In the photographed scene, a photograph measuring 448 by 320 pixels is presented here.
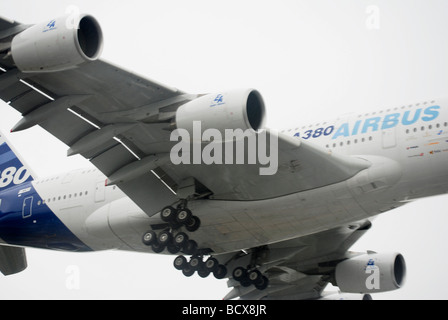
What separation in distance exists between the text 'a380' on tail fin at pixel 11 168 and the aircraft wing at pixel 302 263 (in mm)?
7987

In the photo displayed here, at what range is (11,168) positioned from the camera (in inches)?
1136

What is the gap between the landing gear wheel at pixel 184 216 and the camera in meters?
23.2

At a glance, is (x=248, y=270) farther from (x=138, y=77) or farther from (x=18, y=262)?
(x=138, y=77)

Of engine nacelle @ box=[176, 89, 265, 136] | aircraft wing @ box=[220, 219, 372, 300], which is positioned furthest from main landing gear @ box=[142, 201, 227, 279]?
engine nacelle @ box=[176, 89, 265, 136]

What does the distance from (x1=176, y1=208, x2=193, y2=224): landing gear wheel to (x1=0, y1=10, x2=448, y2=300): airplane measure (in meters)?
0.04

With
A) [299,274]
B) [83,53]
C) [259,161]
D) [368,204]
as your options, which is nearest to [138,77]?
[83,53]

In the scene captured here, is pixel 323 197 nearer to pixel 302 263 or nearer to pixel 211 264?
pixel 211 264

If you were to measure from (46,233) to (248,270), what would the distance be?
735cm

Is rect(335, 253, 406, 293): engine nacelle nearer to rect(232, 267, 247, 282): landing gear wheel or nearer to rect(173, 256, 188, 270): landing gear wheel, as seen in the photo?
rect(232, 267, 247, 282): landing gear wheel

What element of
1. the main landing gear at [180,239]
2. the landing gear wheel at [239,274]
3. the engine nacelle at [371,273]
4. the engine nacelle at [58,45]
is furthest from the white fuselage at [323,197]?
the engine nacelle at [58,45]

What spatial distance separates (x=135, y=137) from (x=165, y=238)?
3.72 m

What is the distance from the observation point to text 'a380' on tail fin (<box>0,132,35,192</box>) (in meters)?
28.3

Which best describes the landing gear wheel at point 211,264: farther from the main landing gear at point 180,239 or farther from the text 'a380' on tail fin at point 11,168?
the text 'a380' on tail fin at point 11,168

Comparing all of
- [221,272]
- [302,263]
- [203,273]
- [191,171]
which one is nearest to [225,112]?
[191,171]
